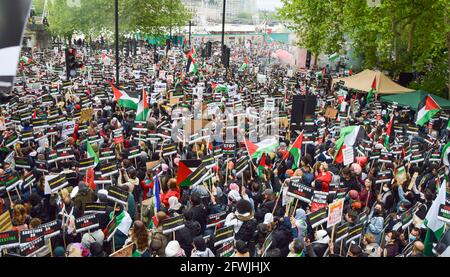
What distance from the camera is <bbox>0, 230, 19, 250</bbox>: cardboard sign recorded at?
6141mm

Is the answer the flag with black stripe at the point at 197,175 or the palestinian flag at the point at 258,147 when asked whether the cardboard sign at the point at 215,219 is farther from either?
the palestinian flag at the point at 258,147

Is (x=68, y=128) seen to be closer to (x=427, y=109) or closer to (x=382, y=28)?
(x=427, y=109)

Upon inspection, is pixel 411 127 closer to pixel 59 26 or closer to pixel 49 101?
pixel 49 101

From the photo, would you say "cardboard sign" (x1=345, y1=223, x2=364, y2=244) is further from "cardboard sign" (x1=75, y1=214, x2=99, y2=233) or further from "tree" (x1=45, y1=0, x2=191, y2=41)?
"tree" (x1=45, y1=0, x2=191, y2=41)

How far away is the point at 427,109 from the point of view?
15430 millimetres

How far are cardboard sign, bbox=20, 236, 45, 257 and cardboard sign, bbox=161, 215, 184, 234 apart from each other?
67.8 inches

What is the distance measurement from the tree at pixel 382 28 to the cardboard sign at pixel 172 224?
1747cm

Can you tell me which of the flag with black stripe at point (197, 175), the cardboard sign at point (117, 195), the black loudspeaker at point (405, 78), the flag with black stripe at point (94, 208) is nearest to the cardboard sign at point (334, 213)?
the flag with black stripe at point (197, 175)

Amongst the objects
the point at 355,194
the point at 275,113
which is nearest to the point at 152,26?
the point at 275,113

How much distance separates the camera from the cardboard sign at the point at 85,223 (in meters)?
6.68

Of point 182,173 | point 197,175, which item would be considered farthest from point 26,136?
point 197,175

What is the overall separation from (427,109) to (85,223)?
42.1ft

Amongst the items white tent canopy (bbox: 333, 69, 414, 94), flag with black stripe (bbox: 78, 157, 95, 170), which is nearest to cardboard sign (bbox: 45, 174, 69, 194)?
flag with black stripe (bbox: 78, 157, 95, 170)

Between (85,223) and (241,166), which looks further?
(241,166)
